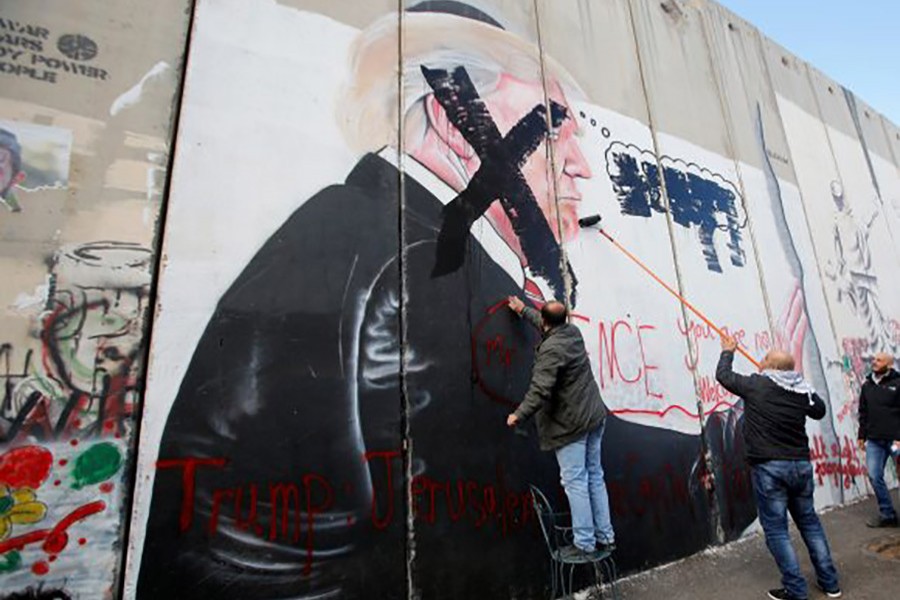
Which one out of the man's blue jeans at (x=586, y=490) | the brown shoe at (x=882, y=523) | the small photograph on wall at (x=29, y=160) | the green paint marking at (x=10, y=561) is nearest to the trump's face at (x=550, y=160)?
the man's blue jeans at (x=586, y=490)

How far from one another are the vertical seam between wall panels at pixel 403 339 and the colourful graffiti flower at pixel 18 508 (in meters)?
1.84

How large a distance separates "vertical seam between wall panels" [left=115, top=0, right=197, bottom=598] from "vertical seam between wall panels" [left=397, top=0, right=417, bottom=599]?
1.44 metres

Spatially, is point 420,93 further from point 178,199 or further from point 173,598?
point 173,598

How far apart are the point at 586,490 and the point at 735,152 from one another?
214 inches

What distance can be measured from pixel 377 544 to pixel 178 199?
7.77 feet

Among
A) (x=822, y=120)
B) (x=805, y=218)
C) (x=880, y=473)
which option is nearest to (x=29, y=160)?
(x=880, y=473)

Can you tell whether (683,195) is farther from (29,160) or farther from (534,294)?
(29,160)

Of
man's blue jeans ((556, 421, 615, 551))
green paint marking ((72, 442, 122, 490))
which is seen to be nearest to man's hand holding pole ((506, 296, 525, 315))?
man's blue jeans ((556, 421, 615, 551))

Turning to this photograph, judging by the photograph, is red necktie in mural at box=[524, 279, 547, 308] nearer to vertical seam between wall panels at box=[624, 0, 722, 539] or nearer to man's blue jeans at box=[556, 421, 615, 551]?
man's blue jeans at box=[556, 421, 615, 551]

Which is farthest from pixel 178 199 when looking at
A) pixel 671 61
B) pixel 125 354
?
pixel 671 61

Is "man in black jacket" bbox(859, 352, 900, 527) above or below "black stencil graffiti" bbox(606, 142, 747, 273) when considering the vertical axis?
below

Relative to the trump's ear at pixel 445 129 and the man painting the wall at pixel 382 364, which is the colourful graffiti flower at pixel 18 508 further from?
the trump's ear at pixel 445 129

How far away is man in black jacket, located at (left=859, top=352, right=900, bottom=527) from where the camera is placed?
4.74 meters

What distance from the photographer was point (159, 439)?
2.56 meters
